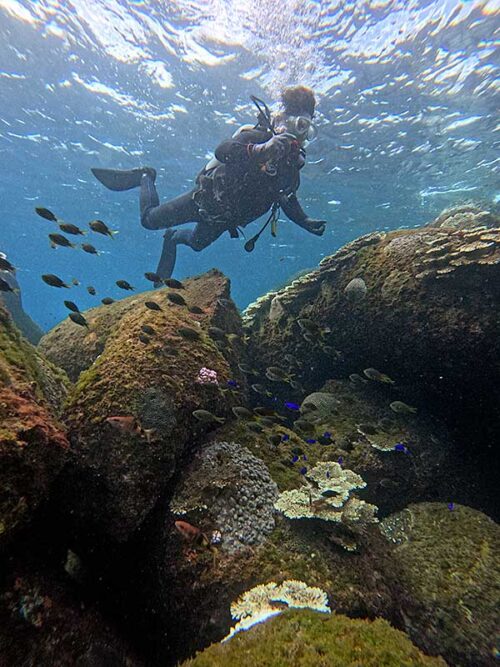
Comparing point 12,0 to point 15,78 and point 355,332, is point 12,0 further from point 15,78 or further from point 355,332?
point 355,332

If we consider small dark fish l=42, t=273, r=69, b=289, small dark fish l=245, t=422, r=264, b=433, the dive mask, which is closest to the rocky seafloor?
small dark fish l=245, t=422, r=264, b=433

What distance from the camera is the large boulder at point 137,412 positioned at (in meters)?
3.59

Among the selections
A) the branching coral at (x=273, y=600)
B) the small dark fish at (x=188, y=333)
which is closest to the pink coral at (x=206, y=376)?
the small dark fish at (x=188, y=333)

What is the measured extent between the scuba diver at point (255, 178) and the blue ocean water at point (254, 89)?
340 inches

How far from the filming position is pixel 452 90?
16969mm

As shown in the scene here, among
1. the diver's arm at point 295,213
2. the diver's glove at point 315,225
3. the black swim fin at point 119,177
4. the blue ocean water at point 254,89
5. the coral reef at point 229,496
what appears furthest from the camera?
the blue ocean water at point 254,89

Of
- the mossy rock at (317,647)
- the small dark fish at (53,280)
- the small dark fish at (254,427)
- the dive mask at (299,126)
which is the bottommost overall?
the mossy rock at (317,647)

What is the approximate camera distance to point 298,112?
8.93 metres

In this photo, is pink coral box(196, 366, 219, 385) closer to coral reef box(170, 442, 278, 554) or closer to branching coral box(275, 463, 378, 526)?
coral reef box(170, 442, 278, 554)

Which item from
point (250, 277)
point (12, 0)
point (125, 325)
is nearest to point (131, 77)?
point (12, 0)

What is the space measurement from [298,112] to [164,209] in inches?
187

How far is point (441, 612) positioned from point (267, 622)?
120 inches

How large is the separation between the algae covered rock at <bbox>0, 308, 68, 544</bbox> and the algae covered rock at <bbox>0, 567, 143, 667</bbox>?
708mm

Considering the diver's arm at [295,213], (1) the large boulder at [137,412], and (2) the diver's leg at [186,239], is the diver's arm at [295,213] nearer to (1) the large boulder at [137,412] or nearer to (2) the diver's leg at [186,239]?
(2) the diver's leg at [186,239]
